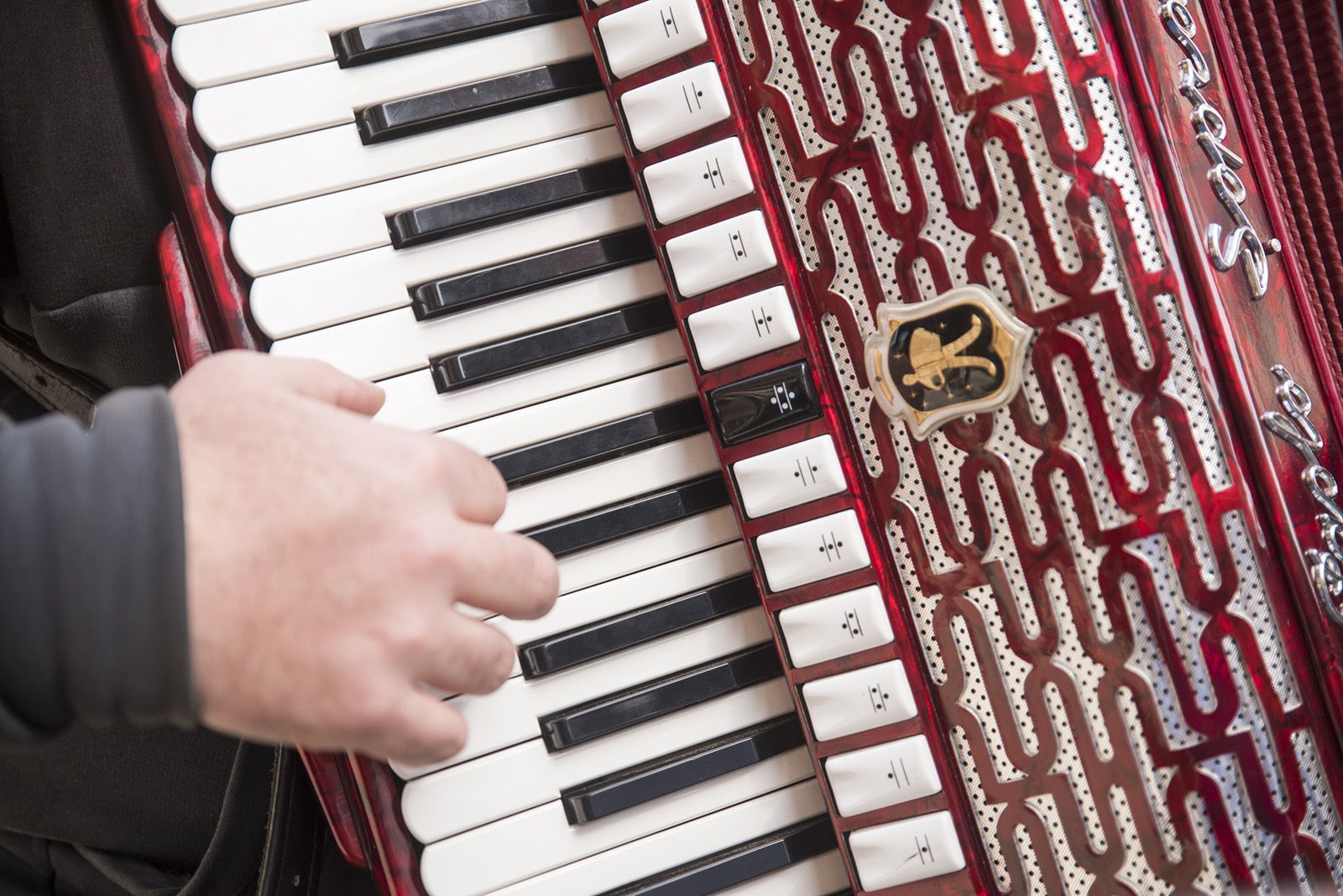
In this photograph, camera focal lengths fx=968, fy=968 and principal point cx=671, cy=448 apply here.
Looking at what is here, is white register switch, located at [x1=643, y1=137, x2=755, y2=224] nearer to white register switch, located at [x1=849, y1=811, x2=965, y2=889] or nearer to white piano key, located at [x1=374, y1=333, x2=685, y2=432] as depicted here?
white piano key, located at [x1=374, y1=333, x2=685, y2=432]

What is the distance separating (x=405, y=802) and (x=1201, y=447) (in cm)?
61

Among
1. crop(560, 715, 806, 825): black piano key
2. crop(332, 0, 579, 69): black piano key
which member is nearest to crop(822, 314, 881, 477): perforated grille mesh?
crop(560, 715, 806, 825): black piano key

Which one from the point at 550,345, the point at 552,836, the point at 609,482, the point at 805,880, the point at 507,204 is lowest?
the point at 805,880

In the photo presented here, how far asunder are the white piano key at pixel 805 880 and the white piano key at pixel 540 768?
115mm

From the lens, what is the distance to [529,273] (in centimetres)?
73

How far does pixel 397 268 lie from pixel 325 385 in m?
0.22

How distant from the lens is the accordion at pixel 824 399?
25.9 inches

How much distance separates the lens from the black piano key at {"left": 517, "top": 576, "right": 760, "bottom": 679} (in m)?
0.71

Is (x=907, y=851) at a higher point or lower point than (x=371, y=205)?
lower

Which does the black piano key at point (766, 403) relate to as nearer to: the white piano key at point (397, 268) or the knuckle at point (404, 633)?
the white piano key at point (397, 268)

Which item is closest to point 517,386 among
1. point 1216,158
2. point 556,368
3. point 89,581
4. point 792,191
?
point 556,368

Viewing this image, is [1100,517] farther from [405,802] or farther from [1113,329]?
[405,802]

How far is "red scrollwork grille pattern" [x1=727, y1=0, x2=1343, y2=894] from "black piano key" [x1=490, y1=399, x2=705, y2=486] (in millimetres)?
136

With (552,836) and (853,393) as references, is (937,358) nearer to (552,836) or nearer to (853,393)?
(853,393)
